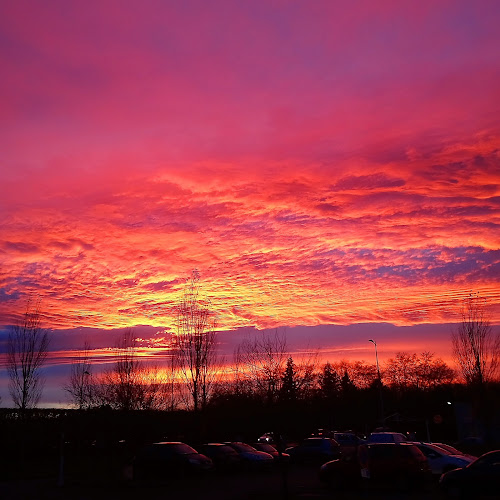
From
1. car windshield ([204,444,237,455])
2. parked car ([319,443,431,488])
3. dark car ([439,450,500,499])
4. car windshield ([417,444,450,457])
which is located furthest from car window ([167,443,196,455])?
dark car ([439,450,500,499])

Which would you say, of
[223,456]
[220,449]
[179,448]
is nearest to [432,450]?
[223,456]

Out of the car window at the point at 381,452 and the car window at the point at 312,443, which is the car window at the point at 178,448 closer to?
the car window at the point at 312,443

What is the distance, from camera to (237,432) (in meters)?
48.5

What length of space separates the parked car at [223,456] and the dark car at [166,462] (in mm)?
2717

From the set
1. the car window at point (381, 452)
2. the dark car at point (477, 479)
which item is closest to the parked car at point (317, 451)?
the car window at point (381, 452)

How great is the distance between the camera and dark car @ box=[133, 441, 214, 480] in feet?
88.7

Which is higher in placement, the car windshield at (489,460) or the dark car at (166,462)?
the car windshield at (489,460)

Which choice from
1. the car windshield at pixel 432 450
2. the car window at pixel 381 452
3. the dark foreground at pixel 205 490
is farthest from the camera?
the car windshield at pixel 432 450

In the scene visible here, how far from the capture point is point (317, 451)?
34.5 meters

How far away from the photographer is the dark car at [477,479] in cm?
1741

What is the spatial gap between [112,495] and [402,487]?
10795 mm

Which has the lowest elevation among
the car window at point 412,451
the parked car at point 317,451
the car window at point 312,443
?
the parked car at point 317,451

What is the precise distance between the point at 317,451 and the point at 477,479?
1771 cm

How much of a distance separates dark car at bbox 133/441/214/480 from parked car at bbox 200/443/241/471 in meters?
2.72
